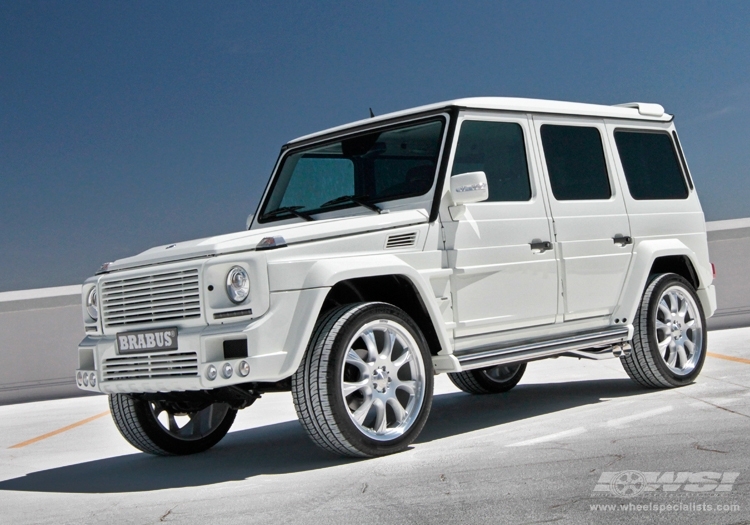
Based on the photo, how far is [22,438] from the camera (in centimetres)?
816

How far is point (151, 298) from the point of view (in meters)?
5.18

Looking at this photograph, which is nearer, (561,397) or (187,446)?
(187,446)

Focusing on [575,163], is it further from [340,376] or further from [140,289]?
[140,289]

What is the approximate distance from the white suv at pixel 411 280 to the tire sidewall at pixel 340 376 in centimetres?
1

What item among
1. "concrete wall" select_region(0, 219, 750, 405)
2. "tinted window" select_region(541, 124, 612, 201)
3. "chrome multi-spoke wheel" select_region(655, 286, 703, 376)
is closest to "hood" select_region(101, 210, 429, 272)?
"tinted window" select_region(541, 124, 612, 201)

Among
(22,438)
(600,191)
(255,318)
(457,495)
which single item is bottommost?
(22,438)

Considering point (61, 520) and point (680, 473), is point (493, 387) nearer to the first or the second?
point (680, 473)

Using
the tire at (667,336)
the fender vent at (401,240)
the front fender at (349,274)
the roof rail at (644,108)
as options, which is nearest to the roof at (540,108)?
the roof rail at (644,108)

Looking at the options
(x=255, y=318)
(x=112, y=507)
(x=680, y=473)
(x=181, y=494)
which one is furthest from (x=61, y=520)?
(x=680, y=473)

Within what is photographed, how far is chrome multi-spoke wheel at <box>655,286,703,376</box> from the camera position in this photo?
721 cm

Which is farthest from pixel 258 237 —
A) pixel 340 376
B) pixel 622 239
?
pixel 622 239

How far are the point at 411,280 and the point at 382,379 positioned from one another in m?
0.64

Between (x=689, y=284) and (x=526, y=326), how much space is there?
199 cm

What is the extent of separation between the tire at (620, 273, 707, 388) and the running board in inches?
9.6
